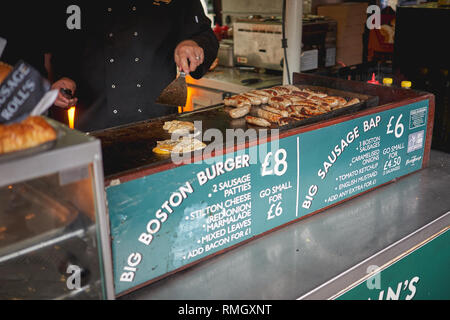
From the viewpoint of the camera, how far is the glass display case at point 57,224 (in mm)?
852

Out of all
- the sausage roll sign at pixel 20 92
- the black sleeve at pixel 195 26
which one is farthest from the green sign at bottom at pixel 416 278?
the black sleeve at pixel 195 26

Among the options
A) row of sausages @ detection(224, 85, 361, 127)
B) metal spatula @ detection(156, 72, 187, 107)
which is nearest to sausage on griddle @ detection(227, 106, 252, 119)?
row of sausages @ detection(224, 85, 361, 127)

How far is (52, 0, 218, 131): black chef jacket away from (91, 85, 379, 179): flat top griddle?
553 millimetres

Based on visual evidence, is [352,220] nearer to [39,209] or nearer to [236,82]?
[39,209]

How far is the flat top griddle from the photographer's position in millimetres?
1255

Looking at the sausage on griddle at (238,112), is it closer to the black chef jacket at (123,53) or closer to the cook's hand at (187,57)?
the cook's hand at (187,57)

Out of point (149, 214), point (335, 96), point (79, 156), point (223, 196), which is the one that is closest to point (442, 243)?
point (335, 96)

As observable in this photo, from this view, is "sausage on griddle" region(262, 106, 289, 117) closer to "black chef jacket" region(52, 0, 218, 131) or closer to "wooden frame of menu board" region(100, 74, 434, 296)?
"wooden frame of menu board" region(100, 74, 434, 296)

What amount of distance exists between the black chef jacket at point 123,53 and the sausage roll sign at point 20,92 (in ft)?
4.26

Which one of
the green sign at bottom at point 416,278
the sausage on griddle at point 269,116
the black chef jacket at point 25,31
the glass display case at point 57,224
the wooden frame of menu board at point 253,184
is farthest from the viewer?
the black chef jacket at point 25,31

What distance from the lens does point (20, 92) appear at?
34.9 inches

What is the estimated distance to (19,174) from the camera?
804 mm

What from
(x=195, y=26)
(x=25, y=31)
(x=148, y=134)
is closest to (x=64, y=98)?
(x=148, y=134)

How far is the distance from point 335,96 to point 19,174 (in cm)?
145
